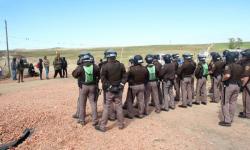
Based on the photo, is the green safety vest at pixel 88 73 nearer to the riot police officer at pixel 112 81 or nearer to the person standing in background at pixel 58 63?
the riot police officer at pixel 112 81

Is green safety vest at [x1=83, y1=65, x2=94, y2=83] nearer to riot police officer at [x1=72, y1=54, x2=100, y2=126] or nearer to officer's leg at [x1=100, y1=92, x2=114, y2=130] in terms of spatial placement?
riot police officer at [x1=72, y1=54, x2=100, y2=126]

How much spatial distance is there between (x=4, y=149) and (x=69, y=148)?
198 centimetres

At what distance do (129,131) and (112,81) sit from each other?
1.54m

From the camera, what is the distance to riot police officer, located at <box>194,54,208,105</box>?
43.1 ft

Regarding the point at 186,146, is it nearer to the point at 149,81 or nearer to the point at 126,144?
the point at 126,144

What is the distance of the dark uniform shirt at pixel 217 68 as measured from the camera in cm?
1388

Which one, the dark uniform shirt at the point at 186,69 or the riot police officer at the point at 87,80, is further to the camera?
the dark uniform shirt at the point at 186,69

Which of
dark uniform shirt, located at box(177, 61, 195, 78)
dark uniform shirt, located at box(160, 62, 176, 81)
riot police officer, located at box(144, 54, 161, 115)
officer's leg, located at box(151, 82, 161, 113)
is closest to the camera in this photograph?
riot police officer, located at box(144, 54, 161, 115)

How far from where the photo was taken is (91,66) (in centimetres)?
977

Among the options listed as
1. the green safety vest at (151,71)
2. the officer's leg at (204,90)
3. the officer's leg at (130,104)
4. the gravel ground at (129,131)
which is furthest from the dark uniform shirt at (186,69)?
the officer's leg at (130,104)

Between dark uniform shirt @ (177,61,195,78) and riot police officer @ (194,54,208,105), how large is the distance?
24.3 inches

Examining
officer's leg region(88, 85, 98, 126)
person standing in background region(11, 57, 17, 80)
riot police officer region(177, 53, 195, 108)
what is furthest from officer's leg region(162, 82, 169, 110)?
person standing in background region(11, 57, 17, 80)

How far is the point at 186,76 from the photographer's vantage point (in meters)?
12.7

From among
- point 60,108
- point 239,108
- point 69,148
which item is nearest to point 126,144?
point 69,148
